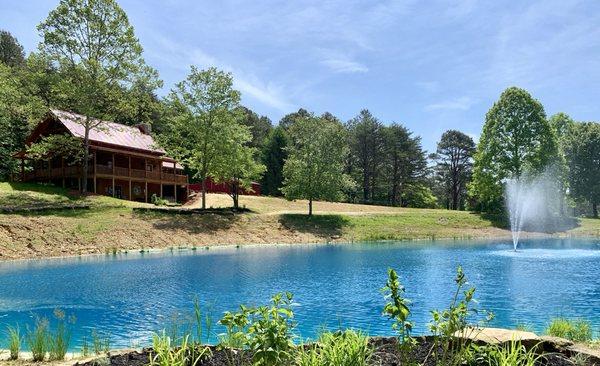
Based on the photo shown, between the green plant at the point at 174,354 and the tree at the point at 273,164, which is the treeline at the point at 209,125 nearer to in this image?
the tree at the point at 273,164

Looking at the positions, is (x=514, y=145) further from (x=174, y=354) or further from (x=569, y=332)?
(x=174, y=354)

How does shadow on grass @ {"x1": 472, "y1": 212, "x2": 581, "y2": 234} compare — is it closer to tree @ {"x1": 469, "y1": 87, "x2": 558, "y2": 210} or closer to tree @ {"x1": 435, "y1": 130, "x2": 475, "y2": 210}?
tree @ {"x1": 469, "y1": 87, "x2": 558, "y2": 210}

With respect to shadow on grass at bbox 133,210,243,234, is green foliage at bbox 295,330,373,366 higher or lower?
lower

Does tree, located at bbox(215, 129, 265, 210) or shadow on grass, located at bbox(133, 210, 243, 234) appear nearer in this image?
shadow on grass, located at bbox(133, 210, 243, 234)

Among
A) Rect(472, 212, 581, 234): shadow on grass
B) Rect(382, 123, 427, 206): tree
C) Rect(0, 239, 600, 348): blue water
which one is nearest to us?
Rect(0, 239, 600, 348): blue water

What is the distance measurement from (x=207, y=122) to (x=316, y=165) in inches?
486

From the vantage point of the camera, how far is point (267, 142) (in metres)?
75.5

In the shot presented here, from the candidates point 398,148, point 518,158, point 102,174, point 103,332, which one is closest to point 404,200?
point 398,148

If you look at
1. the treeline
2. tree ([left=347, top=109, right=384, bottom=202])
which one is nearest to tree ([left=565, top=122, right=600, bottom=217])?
the treeline

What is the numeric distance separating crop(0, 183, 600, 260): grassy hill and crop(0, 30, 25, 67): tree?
44312 mm

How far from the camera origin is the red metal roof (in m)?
45.8

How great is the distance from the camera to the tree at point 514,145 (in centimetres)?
5209

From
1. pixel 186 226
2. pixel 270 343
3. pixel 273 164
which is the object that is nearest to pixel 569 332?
pixel 270 343

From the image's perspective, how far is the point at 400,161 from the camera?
80.3 metres
